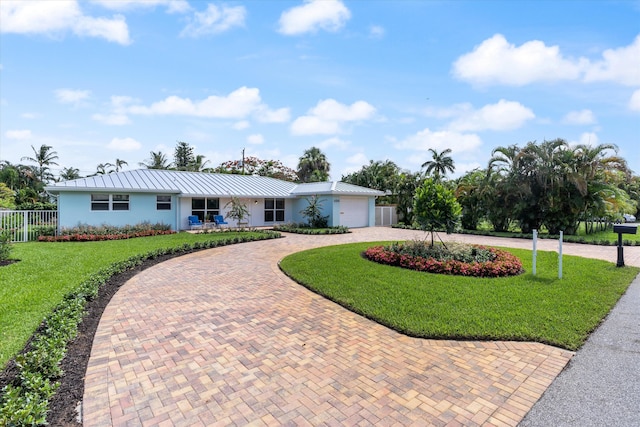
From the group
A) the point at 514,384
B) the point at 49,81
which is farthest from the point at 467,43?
the point at 49,81

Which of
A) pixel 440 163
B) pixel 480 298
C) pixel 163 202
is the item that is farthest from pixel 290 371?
pixel 440 163

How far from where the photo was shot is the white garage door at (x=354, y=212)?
72.1ft

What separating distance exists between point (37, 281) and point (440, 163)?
29102 mm

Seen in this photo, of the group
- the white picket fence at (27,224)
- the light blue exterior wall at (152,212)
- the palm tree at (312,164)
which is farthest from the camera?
the palm tree at (312,164)

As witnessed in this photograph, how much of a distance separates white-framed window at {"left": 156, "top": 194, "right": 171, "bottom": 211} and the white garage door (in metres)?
10.7

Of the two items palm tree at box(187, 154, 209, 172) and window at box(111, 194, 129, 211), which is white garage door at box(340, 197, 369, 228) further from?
palm tree at box(187, 154, 209, 172)

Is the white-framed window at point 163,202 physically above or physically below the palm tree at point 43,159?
below

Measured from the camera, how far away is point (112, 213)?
17344 millimetres

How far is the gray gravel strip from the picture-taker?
9.04 feet

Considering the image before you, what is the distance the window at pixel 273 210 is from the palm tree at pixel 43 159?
41.2m

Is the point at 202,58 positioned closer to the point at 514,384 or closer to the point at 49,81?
the point at 49,81

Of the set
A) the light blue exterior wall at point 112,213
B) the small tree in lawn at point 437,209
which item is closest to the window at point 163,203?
the light blue exterior wall at point 112,213

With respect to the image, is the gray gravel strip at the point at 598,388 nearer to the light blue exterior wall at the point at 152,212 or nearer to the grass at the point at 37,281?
the grass at the point at 37,281

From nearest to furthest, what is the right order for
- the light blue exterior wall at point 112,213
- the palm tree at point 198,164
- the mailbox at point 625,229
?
the mailbox at point 625,229 → the light blue exterior wall at point 112,213 → the palm tree at point 198,164
